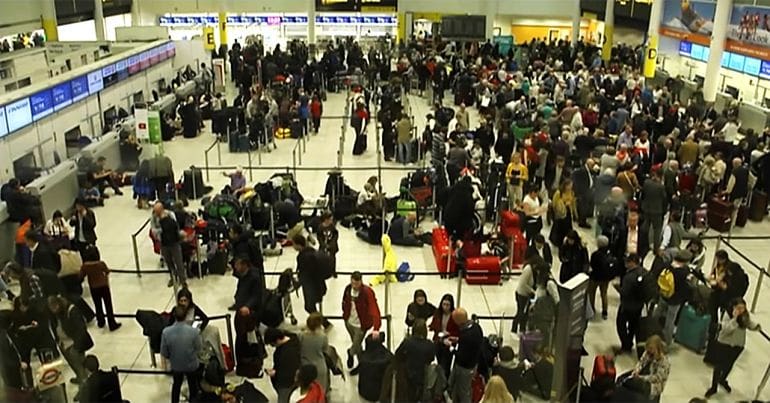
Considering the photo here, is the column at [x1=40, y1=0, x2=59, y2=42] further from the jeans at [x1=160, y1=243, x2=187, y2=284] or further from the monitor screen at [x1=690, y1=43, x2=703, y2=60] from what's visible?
the monitor screen at [x1=690, y1=43, x2=703, y2=60]

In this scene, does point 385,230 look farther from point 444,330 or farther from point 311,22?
point 311,22

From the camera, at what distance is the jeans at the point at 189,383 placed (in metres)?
6.74

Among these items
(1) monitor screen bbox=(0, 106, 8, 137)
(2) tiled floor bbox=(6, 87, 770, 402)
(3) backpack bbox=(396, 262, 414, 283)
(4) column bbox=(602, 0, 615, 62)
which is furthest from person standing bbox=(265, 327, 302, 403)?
(4) column bbox=(602, 0, 615, 62)

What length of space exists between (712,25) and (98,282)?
70.6 feet

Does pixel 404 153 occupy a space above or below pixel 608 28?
below

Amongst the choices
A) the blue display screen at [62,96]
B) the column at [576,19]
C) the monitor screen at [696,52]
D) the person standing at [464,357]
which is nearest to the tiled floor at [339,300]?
the person standing at [464,357]

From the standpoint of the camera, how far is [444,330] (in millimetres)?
7207

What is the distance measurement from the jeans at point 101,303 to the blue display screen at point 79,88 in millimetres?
8221

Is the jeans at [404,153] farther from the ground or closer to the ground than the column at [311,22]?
closer to the ground

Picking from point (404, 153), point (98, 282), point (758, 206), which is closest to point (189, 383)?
point (98, 282)

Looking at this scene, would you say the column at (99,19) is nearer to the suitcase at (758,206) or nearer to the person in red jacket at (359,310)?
the suitcase at (758,206)

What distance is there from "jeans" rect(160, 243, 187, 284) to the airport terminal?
0.03m

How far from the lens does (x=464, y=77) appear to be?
71.2ft

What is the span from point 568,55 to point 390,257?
2041cm
